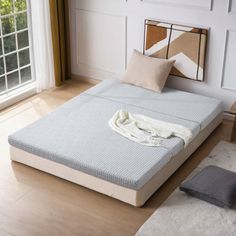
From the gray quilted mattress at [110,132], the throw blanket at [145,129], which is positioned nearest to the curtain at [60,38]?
the gray quilted mattress at [110,132]

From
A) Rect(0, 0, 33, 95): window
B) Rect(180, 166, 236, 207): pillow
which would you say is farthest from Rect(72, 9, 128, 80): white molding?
Rect(180, 166, 236, 207): pillow

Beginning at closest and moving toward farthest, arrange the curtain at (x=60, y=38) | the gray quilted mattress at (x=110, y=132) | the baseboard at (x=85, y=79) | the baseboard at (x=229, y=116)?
the gray quilted mattress at (x=110, y=132) → the baseboard at (x=229, y=116) → the curtain at (x=60, y=38) → the baseboard at (x=85, y=79)

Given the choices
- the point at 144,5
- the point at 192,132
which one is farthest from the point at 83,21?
the point at 192,132

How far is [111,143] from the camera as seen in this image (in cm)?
380

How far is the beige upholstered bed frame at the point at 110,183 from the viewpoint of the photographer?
3.45 m

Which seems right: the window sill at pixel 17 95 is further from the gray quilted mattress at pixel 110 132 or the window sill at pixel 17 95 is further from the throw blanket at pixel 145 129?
the throw blanket at pixel 145 129

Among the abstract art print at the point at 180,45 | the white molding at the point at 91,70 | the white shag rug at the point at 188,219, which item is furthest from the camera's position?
the white molding at the point at 91,70

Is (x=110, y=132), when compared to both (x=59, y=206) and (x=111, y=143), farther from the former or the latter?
(x=59, y=206)

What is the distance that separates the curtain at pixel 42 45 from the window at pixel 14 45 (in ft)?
0.25

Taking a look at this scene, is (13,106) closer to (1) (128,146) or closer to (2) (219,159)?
(1) (128,146)

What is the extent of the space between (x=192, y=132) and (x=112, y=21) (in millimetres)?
1690

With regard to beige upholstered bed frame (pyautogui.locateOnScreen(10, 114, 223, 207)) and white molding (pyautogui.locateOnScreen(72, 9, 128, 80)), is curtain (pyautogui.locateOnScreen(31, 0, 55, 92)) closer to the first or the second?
white molding (pyautogui.locateOnScreen(72, 9, 128, 80))

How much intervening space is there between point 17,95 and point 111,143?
5.39ft

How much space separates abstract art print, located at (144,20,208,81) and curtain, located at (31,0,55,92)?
3.36 feet
